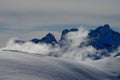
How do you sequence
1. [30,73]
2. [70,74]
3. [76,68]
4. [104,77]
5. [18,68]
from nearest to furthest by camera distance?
[30,73]
[18,68]
[70,74]
[76,68]
[104,77]

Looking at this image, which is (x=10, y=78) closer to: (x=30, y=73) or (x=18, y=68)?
(x=30, y=73)

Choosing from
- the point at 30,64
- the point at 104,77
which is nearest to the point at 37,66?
the point at 30,64

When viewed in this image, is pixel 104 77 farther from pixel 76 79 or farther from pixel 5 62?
pixel 5 62

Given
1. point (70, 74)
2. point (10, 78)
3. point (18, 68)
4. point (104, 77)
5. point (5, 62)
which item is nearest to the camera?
point (10, 78)

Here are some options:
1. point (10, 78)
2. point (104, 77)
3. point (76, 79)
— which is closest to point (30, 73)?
point (10, 78)

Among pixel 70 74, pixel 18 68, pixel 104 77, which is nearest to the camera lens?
pixel 18 68

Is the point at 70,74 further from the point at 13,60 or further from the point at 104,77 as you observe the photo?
the point at 104,77

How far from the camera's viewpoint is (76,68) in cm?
13138

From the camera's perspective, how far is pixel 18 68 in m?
96.9

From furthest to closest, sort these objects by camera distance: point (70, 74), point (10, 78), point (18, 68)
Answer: point (70, 74) → point (18, 68) → point (10, 78)

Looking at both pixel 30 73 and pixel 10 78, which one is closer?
pixel 10 78

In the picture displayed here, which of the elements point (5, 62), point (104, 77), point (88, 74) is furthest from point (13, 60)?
point (104, 77)

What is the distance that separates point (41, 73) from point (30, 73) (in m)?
4.53

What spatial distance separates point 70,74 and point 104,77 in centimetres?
3349
